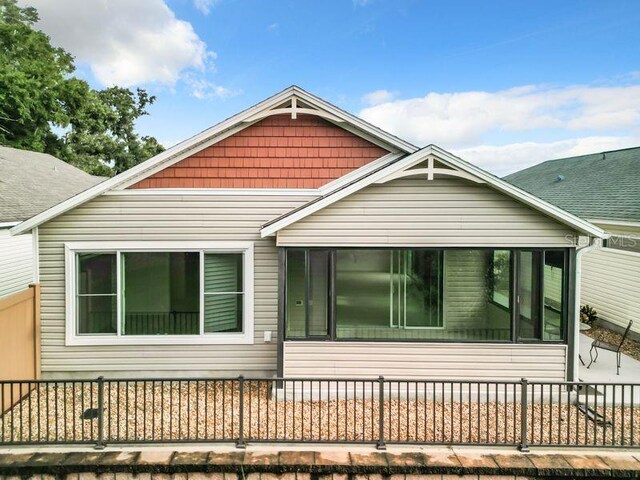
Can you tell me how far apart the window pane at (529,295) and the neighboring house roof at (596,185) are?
532 centimetres

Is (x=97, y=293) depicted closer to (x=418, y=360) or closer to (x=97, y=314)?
(x=97, y=314)

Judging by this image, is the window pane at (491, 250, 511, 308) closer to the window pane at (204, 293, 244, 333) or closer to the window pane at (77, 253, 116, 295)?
the window pane at (204, 293, 244, 333)

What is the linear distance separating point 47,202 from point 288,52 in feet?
63.2

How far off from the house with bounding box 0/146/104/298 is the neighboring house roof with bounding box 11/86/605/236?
→ 195 cm

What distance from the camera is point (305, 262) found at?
24.6ft

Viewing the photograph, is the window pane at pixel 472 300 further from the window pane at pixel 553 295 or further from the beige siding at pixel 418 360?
the window pane at pixel 553 295

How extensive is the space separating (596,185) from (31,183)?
19.2 metres

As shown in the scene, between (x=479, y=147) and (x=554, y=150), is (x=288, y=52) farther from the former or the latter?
(x=554, y=150)

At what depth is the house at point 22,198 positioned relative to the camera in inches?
424

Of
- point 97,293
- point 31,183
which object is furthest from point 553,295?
point 31,183

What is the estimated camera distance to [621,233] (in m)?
11.3

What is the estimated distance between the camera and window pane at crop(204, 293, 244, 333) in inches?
329

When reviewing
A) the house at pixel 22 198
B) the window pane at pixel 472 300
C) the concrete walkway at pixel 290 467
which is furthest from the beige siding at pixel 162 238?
the window pane at pixel 472 300

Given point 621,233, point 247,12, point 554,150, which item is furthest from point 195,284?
point 554,150
